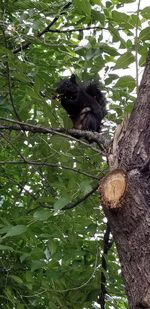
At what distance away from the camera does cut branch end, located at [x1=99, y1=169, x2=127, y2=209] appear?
1593 mm

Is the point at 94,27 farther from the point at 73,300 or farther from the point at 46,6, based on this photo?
the point at 73,300

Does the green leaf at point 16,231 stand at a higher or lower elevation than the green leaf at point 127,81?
lower

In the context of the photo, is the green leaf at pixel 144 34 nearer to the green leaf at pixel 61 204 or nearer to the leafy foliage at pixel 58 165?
the leafy foliage at pixel 58 165

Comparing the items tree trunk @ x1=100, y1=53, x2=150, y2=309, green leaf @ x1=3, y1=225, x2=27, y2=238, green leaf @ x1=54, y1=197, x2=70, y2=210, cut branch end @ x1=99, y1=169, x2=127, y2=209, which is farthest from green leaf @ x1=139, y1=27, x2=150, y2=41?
→ green leaf @ x1=3, y1=225, x2=27, y2=238

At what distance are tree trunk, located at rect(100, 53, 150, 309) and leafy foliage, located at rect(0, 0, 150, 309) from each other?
25 centimetres

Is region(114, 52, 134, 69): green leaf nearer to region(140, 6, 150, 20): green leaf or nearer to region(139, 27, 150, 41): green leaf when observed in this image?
region(139, 27, 150, 41): green leaf

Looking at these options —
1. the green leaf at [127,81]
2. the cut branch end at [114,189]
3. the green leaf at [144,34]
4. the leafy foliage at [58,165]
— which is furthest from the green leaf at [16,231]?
the green leaf at [144,34]

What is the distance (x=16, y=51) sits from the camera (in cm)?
320

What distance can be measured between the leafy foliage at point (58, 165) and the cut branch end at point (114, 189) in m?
0.19

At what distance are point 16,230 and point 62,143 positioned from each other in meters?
0.62

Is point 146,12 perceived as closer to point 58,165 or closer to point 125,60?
→ point 125,60

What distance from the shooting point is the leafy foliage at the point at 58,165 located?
2206 millimetres

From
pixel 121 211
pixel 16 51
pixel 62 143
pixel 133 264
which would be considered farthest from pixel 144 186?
pixel 16 51

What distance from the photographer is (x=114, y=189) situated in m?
1.62
